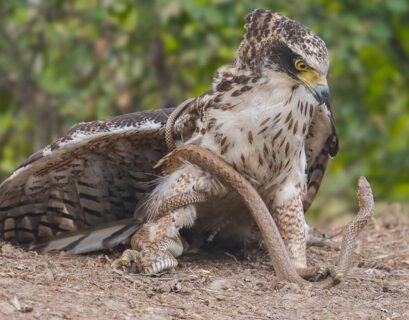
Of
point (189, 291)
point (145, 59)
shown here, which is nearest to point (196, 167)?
point (189, 291)

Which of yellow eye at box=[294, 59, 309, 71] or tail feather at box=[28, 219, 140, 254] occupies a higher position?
yellow eye at box=[294, 59, 309, 71]

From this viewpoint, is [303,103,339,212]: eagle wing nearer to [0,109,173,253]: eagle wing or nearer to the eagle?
the eagle

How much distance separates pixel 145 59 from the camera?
11023 millimetres

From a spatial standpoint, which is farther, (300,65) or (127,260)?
(127,260)

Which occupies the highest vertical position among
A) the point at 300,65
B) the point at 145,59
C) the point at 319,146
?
the point at 300,65

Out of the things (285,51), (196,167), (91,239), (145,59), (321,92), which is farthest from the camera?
(145,59)

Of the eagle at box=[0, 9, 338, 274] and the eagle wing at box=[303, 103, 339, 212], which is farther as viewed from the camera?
the eagle wing at box=[303, 103, 339, 212]

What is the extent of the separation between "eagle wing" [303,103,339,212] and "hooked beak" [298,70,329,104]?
24.9 inches

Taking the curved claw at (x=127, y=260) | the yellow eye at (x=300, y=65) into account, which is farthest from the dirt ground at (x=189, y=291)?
the yellow eye at (x=300, y=65)

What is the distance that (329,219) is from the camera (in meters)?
11.4

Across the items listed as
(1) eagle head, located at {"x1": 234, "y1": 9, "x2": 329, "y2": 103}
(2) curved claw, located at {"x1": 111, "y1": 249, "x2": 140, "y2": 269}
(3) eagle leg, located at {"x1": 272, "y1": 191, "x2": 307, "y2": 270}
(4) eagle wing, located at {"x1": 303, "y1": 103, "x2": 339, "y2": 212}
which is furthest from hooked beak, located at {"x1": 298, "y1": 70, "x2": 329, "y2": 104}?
(2) curved claw, located at {"x1": 111, "y1": 249, "x2": 140, "y2": 269}

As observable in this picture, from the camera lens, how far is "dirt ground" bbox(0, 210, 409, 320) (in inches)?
173

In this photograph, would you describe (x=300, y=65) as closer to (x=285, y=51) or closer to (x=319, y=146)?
(x=285, y=51)

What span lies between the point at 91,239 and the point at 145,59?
213 inches
